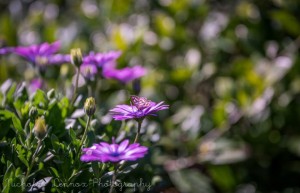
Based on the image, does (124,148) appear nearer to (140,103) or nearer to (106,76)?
(140,103)

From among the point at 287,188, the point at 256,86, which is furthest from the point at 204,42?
the point at 287,188

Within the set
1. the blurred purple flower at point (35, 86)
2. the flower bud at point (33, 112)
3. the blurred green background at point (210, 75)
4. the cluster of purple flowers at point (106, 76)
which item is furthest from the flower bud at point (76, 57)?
the blurred green background at point (210, 75)

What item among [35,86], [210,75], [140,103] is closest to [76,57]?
[140,103]

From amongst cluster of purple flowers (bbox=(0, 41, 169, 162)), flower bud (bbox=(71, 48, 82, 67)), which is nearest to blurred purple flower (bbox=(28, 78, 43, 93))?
cluster of purple flowers (bbox=(0, 41, 169, 162))

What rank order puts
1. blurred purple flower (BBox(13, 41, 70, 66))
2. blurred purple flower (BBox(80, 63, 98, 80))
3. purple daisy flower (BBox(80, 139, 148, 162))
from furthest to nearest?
blurred purple flower (BBox(13, 41, 70, 66)) < blurred purple flower (BBox(80, 63, 98, 80)) < purple daisy flower (BBox(80, 139, 148, 162))

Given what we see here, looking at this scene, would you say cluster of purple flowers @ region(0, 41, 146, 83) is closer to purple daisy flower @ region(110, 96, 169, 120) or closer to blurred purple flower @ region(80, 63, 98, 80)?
blurred purple flower @ region(80, 63, 98, 80)

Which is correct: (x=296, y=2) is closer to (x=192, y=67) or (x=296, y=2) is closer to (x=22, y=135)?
(x=192, y=67)

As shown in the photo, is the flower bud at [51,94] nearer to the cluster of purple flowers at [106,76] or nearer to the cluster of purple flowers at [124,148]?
the cluster of purple flowers at [106,76]
